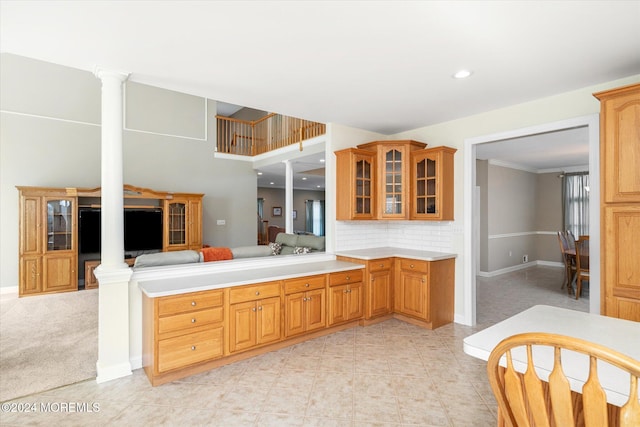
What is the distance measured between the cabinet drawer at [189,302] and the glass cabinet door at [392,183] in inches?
98.9

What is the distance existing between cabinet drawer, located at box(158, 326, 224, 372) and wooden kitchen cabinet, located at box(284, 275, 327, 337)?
0.73m

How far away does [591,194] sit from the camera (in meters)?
2.99

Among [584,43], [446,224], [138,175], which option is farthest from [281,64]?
[138,175]

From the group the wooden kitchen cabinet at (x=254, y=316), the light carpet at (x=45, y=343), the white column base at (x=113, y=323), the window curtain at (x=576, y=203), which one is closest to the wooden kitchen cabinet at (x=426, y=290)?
the wooden kitchen cabinet at (x=254, y=316)

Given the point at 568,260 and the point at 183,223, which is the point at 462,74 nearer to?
the point at 568,260

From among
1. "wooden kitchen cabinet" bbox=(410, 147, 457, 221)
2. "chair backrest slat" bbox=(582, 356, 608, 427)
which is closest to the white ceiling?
"wooden kitchen cabinet" bbox=(410, 147, 457, 221)

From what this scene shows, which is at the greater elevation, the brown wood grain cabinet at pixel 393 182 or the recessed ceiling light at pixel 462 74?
the recessed ceiling light at pixel 462 74

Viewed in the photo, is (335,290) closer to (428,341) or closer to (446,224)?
(428,341)

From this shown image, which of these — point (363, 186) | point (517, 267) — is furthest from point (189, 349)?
point (517, 267)

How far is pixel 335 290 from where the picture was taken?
12.1ft

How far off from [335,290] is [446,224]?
1.83m

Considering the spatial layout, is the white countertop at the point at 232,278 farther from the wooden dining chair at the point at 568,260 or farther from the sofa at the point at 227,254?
the wooden dining chair at the point at 568,260

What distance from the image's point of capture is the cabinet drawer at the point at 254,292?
291cm

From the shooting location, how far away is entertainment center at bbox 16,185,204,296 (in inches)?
222
